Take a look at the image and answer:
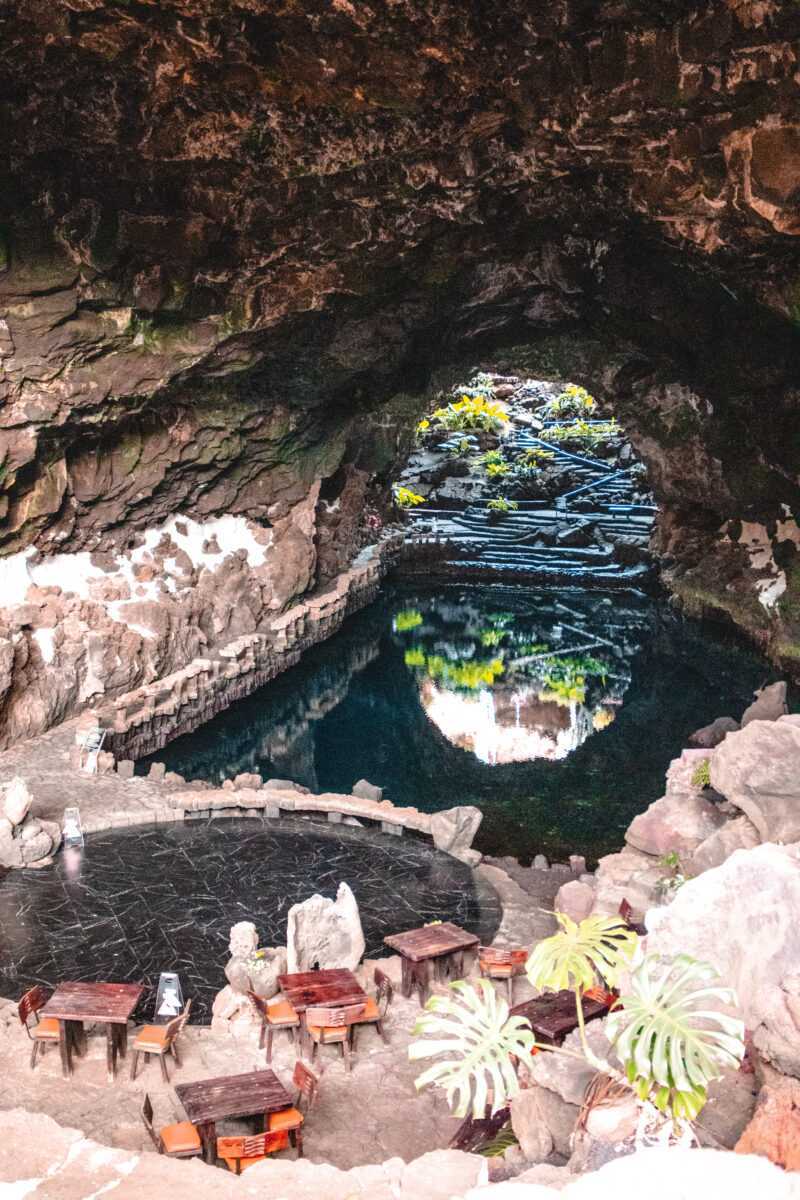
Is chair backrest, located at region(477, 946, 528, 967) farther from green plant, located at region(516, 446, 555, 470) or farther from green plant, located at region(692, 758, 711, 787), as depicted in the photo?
green plant, located at region(516, 446, 555, 470)

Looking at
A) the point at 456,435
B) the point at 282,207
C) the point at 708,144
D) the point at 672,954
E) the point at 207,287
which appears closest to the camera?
the point at 672,954

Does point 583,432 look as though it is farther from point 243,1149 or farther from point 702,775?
point 243,1149

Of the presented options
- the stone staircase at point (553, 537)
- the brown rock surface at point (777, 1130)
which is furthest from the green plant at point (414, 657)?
the brown rock surface at point (777, 1130)

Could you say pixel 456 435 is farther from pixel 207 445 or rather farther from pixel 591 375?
pixel 207 445

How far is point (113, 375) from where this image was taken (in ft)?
60.3

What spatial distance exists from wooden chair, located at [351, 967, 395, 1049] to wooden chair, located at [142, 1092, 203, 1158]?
190cm

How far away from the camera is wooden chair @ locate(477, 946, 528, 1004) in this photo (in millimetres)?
10227

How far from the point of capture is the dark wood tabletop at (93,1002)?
865 cm

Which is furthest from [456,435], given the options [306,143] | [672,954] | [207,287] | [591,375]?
[672,954]

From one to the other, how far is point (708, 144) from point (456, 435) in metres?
33.9

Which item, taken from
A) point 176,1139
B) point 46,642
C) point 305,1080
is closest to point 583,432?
point 46,642

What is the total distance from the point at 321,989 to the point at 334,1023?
0.57 meters

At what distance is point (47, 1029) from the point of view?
888 cm

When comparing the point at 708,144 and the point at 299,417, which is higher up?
the point at 708,144
